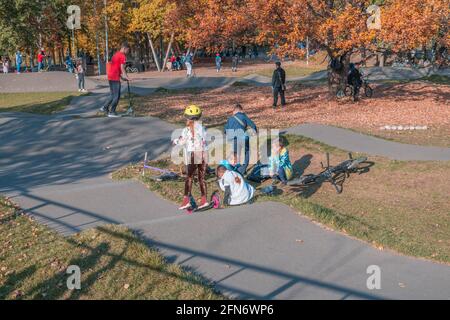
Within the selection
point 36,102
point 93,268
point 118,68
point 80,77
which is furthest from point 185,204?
point 80,77

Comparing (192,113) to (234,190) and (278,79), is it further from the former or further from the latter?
(278,79)

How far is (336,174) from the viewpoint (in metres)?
12.0

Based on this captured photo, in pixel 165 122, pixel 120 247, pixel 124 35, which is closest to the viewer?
pixel 120 247

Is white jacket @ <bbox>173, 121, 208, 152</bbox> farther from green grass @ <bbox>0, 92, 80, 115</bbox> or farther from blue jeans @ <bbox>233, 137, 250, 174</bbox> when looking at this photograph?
green grass @ <bbox>0, 92, 80, 115</bbox>

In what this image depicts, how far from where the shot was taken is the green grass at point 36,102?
2188cm

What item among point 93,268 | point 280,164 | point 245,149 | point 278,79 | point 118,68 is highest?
point 118,68

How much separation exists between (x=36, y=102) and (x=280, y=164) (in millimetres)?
17071

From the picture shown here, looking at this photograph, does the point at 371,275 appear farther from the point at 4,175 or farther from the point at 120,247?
the point at 4,175

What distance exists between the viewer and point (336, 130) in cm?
1527

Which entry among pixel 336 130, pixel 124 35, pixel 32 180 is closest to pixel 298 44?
pixel 336 130

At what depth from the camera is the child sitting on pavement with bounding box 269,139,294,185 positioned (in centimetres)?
1140

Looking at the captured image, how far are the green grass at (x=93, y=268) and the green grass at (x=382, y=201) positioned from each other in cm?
264

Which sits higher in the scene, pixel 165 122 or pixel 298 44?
pixel 298 44

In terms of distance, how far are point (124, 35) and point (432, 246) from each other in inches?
1957
